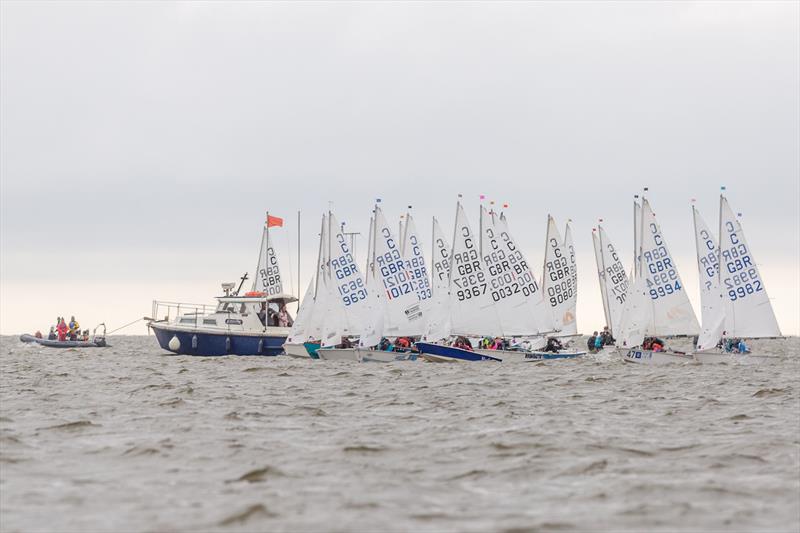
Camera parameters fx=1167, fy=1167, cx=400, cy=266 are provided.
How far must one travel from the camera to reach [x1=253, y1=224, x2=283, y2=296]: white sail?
78938 mm

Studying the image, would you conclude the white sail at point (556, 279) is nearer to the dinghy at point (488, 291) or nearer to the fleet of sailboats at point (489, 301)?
the fleet of sailboats at point (489, 301)

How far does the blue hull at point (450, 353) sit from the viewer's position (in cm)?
5388

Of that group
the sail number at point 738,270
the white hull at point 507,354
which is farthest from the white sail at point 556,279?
the sail number at point 738,270

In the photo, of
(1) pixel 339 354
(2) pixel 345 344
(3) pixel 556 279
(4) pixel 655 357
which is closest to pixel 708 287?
(4) pixel 655 357

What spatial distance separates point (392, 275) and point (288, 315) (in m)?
13.6

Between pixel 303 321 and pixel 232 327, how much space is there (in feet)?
23.0

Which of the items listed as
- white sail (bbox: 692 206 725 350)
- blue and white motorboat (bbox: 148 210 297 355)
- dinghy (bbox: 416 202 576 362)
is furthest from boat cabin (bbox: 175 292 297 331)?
white sail (bbox: 692 206 725 350)

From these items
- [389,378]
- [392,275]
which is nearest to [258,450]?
[389,378]

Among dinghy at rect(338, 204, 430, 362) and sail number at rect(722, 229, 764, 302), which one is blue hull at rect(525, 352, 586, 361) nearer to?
dinghy at rect(338, 204, 430, 362)

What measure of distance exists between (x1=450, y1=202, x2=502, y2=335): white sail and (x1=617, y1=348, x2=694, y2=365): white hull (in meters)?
6.68

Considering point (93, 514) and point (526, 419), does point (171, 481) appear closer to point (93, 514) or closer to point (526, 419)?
point (93, 514)

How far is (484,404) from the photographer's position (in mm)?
30109

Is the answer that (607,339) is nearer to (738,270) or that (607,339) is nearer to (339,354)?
(738,270)

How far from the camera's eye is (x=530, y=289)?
58.9 m
